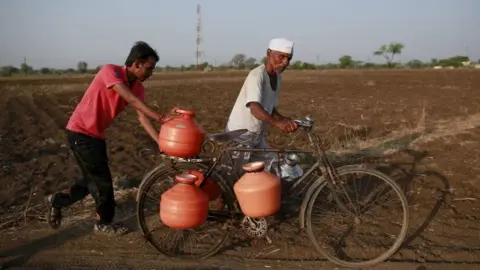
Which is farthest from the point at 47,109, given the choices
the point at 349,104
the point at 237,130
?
the point at 237,130

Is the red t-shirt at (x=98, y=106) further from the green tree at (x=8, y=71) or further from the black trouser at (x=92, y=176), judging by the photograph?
the green tree at (x=8, y=71)

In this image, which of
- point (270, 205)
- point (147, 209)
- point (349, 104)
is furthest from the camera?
point (349, 104)

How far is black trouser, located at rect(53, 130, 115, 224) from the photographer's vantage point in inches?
166

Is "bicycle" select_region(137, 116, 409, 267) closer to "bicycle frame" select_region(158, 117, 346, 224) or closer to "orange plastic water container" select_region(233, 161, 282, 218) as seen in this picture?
"bicycle frame" select_region(158, 117, 346, 224)

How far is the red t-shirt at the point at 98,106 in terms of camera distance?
4.11 m

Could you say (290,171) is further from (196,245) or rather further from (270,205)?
(196,245)

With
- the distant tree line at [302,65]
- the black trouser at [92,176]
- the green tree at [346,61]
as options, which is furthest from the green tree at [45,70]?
the black trouser at [92,176]

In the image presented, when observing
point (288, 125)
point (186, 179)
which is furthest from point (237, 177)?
point (288, 125)

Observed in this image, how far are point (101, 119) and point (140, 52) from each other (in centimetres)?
72

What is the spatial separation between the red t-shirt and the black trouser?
0.08 meters

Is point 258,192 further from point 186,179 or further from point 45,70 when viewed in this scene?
point 45,70

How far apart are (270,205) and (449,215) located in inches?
88.9

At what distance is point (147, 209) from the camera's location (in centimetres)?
488

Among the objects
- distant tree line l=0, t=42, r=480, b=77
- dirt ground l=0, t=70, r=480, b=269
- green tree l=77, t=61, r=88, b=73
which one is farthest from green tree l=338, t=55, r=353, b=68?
dirt ground l=0, t=70, r=480, b=269
